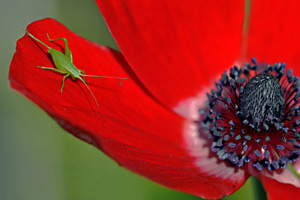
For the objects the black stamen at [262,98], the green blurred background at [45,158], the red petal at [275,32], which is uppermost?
the red petal at [275,32]

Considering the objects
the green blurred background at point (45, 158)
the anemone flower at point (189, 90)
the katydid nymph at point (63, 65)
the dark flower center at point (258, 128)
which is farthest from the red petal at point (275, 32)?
the katydid nymph at point (63, 65)

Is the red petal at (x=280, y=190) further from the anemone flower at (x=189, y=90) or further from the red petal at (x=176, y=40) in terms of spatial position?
the red petal at (x=176, y=40)

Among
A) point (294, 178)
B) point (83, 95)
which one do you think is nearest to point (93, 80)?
point (83, 95)

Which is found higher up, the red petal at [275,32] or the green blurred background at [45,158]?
the red petal at [275,32]

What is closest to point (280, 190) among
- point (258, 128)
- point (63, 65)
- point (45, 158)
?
point (258, 128)

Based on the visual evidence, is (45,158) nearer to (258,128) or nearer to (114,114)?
(114,114)

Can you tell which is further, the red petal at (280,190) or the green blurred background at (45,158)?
the green blurred background at (45,158)
